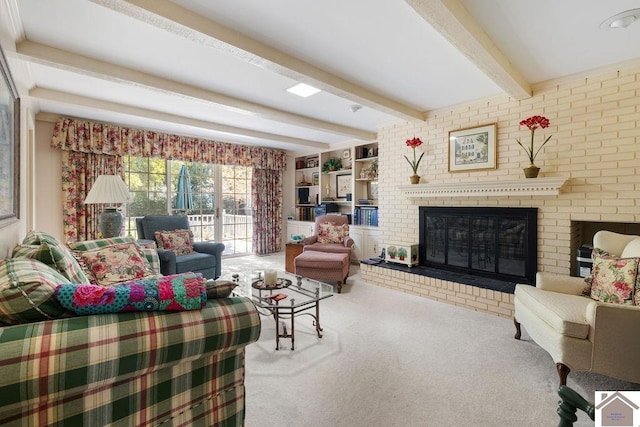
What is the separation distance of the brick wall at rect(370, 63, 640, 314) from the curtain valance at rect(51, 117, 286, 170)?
339 cm

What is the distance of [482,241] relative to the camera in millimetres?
3416

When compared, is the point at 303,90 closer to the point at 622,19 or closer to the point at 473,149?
the point at 473,149

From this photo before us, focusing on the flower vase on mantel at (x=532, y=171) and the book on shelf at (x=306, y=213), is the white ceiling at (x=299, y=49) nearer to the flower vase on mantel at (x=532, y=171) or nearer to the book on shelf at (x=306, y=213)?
the flower vase on mantel at (x=532, y=171)

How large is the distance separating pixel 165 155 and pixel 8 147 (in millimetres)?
3032

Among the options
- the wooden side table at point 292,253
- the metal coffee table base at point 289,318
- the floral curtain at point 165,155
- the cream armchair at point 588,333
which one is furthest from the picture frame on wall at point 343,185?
the cream armchair at point 588,333

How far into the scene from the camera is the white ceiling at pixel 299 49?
1.75 meters

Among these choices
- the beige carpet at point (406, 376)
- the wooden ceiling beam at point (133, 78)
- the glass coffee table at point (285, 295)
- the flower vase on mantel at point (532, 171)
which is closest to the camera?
the beige carpet at point (406, 376)

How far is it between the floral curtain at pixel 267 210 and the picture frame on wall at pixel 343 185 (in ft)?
4.29

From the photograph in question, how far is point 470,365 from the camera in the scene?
6.67 feet

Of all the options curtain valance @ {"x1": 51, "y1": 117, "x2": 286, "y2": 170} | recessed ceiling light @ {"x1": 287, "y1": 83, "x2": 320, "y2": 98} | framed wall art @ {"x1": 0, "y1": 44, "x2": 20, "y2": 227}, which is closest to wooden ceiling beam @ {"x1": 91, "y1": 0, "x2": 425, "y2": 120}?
recessed ceiling light @ {"x1": 287, "y1": 83, "x2": 320, "y2": 98}

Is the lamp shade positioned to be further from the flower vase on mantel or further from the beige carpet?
the flower vase on mantel

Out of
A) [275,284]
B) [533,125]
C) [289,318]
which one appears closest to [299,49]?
[275,284]

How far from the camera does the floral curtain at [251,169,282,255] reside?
593 centimetres

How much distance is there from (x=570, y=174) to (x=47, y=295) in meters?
3.81
